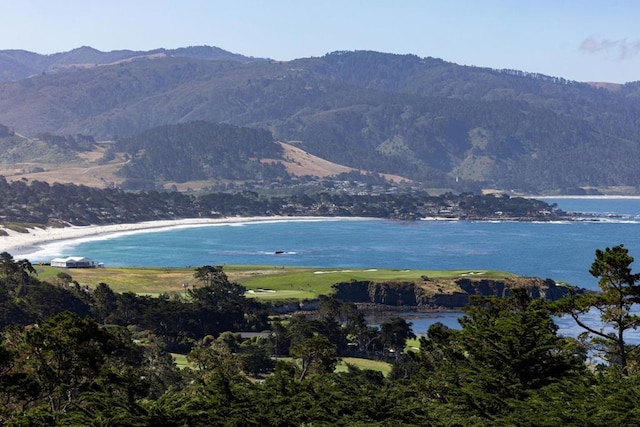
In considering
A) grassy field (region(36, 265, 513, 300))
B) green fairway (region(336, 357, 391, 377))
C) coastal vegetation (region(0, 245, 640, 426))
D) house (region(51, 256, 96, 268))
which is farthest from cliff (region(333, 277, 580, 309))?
coastal vegetation (region(0, 245, 640, 426))

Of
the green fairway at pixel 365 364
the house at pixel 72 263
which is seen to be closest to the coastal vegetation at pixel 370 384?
the green fairway at pixel 365 364

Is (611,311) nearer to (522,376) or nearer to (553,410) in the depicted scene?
(522,376)

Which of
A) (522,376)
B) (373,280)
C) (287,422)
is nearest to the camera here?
(287,422)

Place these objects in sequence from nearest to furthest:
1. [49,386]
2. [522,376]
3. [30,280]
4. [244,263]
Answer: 1. [49,386]
2. [522,376]
3. [30,280]
4. [244,263]

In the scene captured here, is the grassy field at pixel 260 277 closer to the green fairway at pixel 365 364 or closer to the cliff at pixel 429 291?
the cliff at pixel 429 291

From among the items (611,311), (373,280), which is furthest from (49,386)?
(373,280)

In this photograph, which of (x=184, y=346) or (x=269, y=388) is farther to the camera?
(x=184, y=346)

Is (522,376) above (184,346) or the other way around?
above
